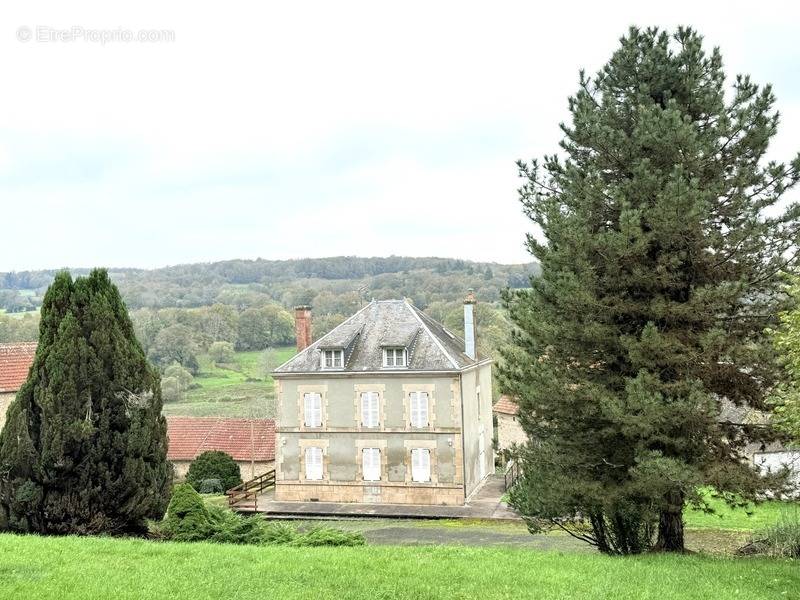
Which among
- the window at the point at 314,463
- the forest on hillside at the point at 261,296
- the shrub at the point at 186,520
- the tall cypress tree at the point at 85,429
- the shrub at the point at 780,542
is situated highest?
the forest on hillside at the point at 261,296

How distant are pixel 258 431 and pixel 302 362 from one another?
5154mm

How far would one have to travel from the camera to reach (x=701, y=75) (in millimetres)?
15336

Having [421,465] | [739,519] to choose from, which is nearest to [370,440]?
[421,465]

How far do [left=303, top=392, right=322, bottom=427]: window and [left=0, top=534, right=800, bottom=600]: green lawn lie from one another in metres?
17.7

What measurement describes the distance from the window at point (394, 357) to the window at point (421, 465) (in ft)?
11.7

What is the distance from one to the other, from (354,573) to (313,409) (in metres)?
20.7

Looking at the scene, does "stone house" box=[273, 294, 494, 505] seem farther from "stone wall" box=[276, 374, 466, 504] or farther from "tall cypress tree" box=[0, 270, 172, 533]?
"tall cypress tree" box=[0, 270, 172, 533]

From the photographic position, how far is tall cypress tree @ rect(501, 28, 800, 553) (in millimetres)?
14125

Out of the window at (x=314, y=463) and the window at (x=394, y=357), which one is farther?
the window at (x=314, y=463)

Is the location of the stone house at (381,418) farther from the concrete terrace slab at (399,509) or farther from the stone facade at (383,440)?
the concrete terrace slab at (399,509)

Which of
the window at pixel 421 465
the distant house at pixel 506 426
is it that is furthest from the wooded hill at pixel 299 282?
the window at pixel 421 465

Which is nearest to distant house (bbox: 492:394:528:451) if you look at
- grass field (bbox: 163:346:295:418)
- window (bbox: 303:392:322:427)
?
window (bbox: 303:392:322:427)

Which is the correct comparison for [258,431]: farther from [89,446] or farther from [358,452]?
[89,446]

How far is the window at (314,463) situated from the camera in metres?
32.0
